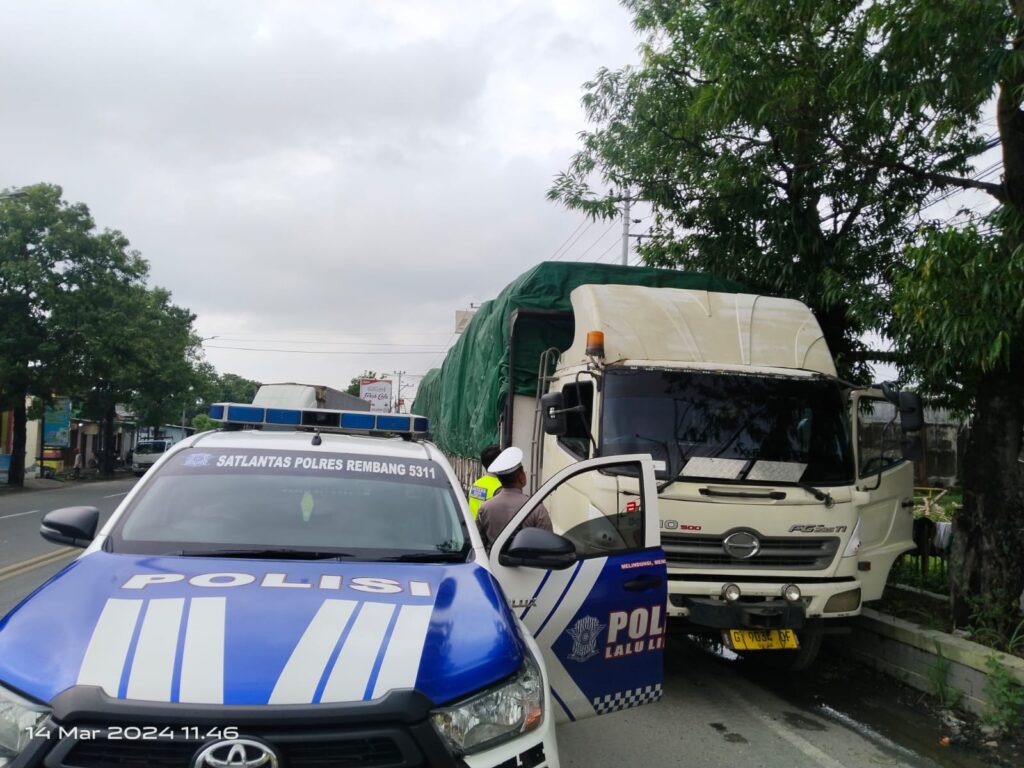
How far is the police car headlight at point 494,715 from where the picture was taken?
8.64 ft

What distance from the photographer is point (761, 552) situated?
6.09 m

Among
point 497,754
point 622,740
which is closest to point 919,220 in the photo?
point 622,740

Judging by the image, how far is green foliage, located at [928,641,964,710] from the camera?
616 centimetres

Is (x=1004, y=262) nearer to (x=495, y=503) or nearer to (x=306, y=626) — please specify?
(x=495, y=503)

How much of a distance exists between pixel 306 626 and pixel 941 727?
500cm

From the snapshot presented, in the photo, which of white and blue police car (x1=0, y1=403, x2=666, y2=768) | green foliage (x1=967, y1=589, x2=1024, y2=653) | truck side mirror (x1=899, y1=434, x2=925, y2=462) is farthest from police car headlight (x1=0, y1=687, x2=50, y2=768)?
green foliage (x1=967, y1=589, x2=1024, y2=653)

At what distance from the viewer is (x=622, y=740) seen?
5.29m

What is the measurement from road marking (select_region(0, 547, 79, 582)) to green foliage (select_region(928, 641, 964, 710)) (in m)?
9.46

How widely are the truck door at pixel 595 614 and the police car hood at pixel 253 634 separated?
0.77 metres

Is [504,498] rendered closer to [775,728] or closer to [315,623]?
[775,728]

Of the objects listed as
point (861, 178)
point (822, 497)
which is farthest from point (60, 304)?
point (822, 497)

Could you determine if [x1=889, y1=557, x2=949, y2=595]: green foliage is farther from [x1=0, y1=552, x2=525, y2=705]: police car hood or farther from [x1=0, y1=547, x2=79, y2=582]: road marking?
[x1=0, y1=547, x2=79, y2=582]: road marking

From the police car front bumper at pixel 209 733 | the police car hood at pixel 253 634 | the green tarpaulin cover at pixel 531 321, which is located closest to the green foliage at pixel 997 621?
the green tarpaulin cover at pixel 531 321

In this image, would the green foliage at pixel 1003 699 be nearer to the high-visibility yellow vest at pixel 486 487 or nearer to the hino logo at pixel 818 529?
the hino logo at pixel 818 529
